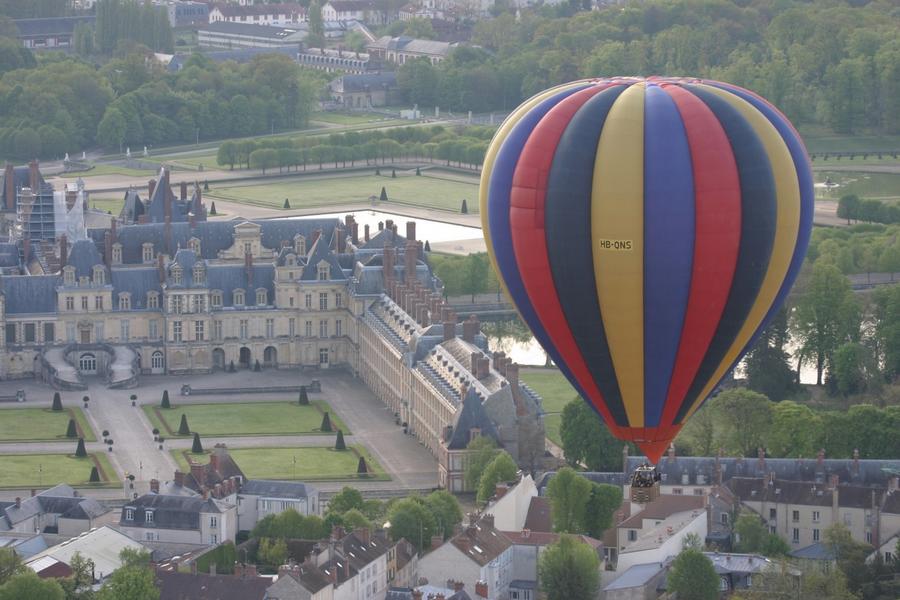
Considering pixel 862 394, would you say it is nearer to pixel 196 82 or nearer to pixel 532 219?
pixel 532 219

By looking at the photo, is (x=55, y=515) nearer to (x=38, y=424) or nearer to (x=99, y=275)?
(x=38, y=424)

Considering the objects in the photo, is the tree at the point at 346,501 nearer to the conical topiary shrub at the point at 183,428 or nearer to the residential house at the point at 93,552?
the residential house at the point at 93,552

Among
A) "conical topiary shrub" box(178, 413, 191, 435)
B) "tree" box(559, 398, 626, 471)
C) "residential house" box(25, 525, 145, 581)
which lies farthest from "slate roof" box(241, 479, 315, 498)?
"conical topiary shrub" box(178, 413, 191, 435)

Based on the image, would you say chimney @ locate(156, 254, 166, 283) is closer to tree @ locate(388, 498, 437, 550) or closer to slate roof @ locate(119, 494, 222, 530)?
slate roof @ locate(119, 494, 222, 530)

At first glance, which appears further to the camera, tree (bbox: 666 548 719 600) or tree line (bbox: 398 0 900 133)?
tree line (bbox: 398 0 900 133)

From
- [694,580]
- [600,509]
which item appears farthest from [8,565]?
[600,509]

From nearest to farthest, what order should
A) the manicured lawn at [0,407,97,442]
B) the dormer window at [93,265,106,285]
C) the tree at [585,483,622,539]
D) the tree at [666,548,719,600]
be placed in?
the tree at [666,548,719,600] < the tree at [585,483,622,539] < the manicured lawn at [0,407,97,442] < the dormer window at [93,265,106,285]

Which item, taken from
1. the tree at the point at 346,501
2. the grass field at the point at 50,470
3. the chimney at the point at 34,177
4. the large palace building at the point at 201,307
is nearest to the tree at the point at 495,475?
the tree at the point at 346,501
